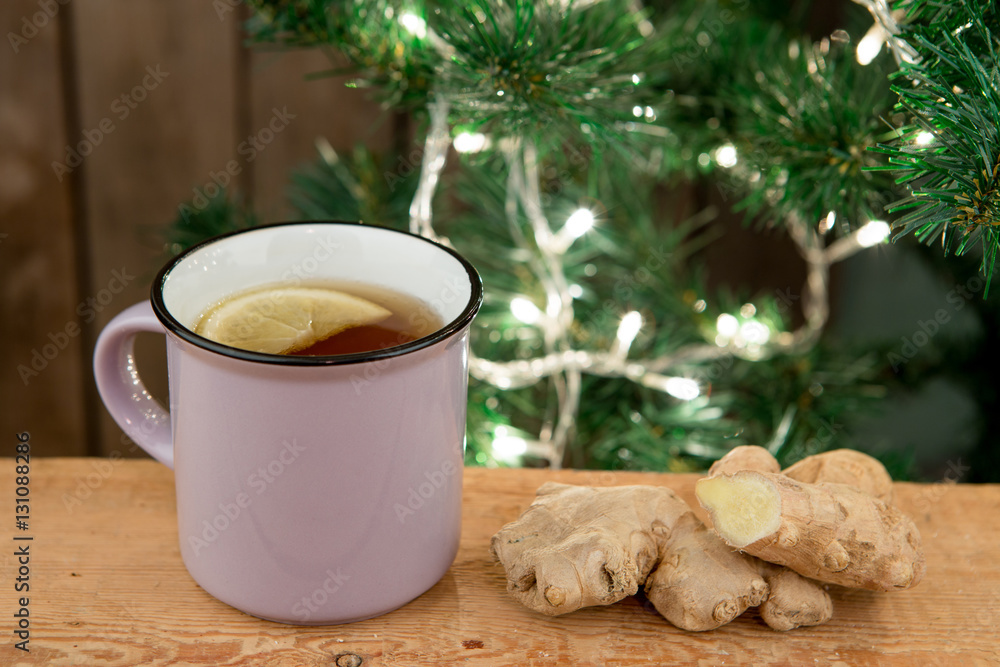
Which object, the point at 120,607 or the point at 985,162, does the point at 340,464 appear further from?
the point at 985,162

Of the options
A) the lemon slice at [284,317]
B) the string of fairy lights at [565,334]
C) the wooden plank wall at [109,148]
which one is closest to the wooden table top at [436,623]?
the lemon slice at [284,317]

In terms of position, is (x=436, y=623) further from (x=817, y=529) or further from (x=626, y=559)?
(x=817, y=529)

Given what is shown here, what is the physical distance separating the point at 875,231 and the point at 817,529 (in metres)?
0.32

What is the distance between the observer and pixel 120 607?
20.7 inches

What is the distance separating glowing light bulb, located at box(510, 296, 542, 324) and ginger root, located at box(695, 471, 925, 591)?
1.35ft

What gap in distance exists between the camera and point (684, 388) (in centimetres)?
85

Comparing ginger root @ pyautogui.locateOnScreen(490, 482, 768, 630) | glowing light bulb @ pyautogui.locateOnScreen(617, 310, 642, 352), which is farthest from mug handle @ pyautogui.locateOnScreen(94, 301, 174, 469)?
glowing light bulb @ pyautogui.locateOnScreen(617, 310, 642, 352)

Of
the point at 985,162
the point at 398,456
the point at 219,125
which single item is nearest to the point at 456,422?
the point at 398,456

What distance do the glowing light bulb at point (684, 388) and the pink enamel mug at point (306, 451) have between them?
14.1 inches

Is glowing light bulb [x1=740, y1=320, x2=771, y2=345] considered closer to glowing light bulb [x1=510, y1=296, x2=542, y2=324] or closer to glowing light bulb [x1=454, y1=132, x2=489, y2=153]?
glowing light bulb [x1=510, y1=296, x2=542, y2=324]

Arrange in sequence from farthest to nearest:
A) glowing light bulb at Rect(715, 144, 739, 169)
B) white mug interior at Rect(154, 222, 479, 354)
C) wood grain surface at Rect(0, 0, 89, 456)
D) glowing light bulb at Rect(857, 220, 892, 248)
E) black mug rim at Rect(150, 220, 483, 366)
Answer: wood grain surface at Rect(0, 0, 89, 456) < glowing light bulb at Rect(715, 144, 739, 169) < glowing light bulb at Rect(857, 220, 892, 248) < white mug interior at Rect(154, 222, 479, 354) < black mug rim at Rect(150, 220, 483, 366)

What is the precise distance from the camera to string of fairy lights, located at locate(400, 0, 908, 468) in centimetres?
84

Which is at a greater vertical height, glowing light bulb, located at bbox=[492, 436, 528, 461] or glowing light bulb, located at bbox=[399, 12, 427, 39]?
glowing light bulb, located at bbox=[399, 12, 427, 39]

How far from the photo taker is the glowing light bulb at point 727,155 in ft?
2.61
